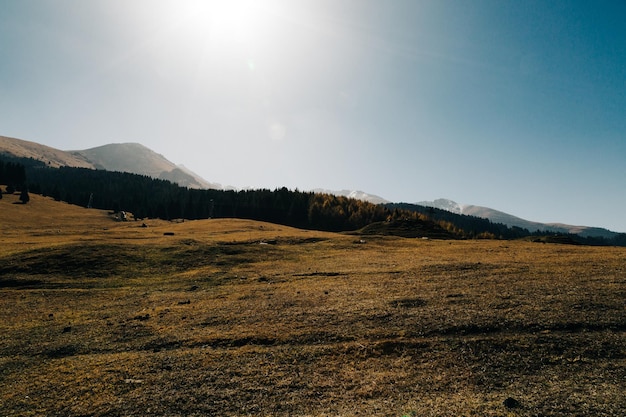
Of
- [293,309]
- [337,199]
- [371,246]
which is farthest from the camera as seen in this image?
[337,199]

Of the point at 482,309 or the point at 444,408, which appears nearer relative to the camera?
the point at 444,408

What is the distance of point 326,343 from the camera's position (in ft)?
62.1

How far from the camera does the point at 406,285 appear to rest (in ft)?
102

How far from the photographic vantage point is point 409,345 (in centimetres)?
1798

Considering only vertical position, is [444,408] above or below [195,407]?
above

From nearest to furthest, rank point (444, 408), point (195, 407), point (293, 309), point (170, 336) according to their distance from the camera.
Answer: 1. point (444, 408)
2. point (195, 407)
3. point (170, 336)
4. point (293, 309)

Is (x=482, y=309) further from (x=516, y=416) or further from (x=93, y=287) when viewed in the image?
(x=93, y=287)

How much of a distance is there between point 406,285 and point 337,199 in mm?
153161

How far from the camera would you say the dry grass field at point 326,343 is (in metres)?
13.6

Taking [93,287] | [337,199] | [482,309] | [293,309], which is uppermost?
[337,199]

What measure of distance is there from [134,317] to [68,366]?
816 cm

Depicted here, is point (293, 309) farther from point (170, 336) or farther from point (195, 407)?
point (195, 407)

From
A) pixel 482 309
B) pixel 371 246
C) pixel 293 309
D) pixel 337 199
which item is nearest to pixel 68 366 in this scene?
pixel 293 309

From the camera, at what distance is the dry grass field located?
1358cm
